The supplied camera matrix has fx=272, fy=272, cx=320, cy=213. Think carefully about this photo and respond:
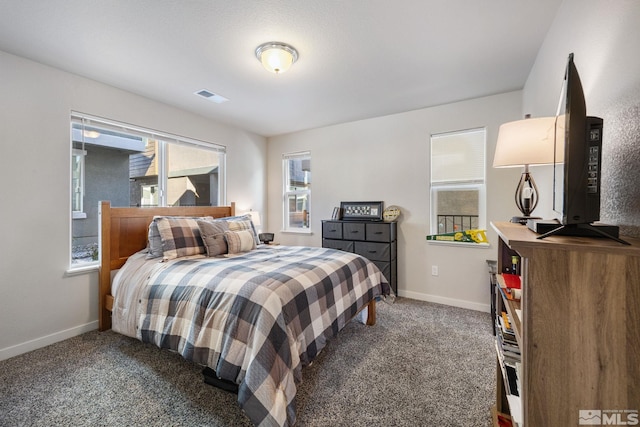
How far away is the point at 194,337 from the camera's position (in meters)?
1.66

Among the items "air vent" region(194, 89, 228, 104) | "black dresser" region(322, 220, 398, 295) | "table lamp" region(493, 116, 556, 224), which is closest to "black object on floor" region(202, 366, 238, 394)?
"table lamp" region(493, 116, 556, 224)

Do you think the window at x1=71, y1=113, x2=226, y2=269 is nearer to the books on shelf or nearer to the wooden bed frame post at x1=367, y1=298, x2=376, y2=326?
the wooden bed frame post at x1=367, y1=298, x2=376, y2=326

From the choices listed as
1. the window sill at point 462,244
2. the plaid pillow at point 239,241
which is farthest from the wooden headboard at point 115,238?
the window sill at point 462,244

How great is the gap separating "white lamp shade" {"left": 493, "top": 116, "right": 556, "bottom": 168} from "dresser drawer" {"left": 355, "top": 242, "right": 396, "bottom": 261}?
2.09 metres

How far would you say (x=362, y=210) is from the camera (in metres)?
3.78

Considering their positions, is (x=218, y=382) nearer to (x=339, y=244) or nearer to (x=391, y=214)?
(x=339, y=244)

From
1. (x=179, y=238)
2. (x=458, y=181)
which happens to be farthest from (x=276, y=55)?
(x=458, y=181)

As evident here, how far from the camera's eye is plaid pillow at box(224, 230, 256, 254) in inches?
107

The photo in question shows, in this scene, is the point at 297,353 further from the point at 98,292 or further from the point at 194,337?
the point at 98,292

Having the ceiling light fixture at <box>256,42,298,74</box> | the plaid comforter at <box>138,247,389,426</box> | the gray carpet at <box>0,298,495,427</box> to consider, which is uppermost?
the ceiling light fixture at <box>256,42,298,74</box>

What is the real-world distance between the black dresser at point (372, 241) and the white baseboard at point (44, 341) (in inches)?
107

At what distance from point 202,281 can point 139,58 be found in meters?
1.94

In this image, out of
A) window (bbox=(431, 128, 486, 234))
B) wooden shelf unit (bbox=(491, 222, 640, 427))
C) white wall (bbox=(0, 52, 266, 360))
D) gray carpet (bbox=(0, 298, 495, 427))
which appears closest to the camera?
wooden shelf unit (bbox=(491, 222, 640, 427))

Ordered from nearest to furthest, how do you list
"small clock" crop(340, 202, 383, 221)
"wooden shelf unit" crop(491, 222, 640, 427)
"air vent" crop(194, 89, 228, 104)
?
"wooden shelf unit" crop(491, 222, 640, 427)
"air vent" crop(194, 89, 228, 104)
"small clock" crop(340, 202, 383, 221)
